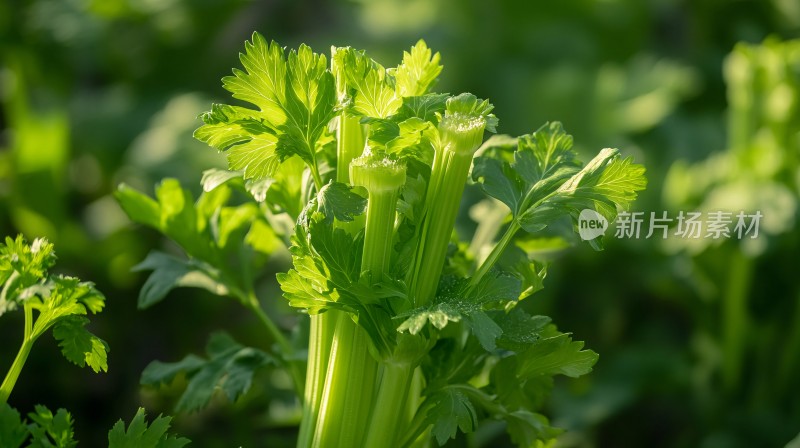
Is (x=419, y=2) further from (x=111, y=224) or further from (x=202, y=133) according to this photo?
(x=202, y=133)

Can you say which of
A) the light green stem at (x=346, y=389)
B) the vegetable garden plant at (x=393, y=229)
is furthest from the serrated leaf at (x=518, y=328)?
the light green stem at (x=346, y=389)

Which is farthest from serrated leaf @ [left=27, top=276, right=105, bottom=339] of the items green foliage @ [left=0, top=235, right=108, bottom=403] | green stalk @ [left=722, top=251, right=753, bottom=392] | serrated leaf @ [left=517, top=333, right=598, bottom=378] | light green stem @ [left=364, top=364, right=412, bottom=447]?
green stalk @ [left=722, top=251, right=753, bottom=392]

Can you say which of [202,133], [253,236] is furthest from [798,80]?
[202,133]

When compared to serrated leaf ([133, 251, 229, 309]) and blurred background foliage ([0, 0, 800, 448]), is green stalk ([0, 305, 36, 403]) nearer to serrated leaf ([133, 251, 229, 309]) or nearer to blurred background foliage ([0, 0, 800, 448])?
serrated leaf ([133, 251, 229, 309])

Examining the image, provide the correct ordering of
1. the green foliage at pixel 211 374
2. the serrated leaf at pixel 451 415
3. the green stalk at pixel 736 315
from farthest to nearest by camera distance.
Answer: the green stalk at pixel 736 315 → the green foliage at pixel 211 374 → the serrated leaf at pixel 451 415

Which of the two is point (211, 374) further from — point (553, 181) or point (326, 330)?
point (553, 181)

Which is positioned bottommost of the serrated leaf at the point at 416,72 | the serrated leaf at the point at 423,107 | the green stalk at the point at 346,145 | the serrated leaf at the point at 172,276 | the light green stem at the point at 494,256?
the serrated leaf at the point at 172,276

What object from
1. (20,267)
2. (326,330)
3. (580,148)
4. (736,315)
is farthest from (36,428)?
(580,148)

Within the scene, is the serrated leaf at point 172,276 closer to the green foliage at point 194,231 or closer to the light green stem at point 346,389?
the green foliage at point 194,231
